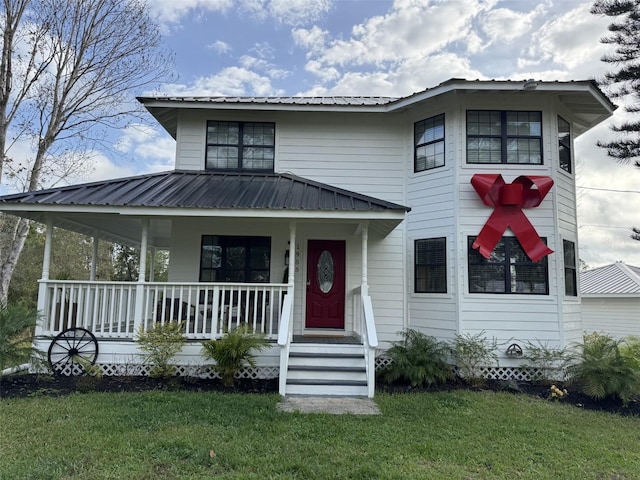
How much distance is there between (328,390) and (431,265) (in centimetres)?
372

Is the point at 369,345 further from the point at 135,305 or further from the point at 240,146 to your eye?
the point at 240,146

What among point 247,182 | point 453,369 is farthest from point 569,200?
point 247,182

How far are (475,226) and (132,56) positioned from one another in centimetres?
1251

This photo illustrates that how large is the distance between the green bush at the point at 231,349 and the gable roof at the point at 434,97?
16.6 feet

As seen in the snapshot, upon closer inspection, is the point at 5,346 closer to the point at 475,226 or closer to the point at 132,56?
the point at 475,226

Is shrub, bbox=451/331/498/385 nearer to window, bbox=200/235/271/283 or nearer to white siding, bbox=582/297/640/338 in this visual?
window, bbox=200/235/271/283

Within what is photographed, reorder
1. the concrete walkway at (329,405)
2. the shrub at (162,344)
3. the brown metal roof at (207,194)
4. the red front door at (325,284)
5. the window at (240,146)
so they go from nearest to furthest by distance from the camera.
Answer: the concrete walkway at (329,405) → the shrub at (162,344) → the brown metal roof at (207,194) → the red front door at (325,284) → the window at (240,146)

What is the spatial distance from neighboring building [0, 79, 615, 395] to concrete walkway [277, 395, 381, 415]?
0.74 metres

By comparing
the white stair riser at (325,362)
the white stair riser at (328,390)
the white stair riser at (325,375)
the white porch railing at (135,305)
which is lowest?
the white stair riser at (328,390)

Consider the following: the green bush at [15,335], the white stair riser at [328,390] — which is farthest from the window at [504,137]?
the green bush at [15,335]

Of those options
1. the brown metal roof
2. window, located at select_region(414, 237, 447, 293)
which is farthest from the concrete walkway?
window, located at select_region(414, 237, 447, 293)

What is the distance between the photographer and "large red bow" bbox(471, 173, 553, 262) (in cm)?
794

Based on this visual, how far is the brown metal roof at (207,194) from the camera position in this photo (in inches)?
275

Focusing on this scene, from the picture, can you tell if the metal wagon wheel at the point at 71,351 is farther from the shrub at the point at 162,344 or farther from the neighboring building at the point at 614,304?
the neighboring building at the point at 614,304
